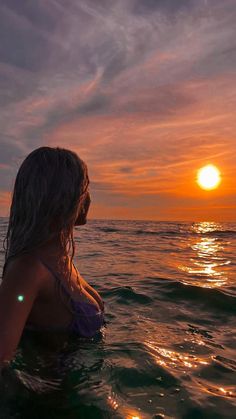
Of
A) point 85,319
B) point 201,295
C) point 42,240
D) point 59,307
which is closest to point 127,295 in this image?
point 201,295

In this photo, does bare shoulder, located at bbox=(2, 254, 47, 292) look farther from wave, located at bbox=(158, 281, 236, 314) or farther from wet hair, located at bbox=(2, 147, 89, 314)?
wave, located at bbox=(158, 281, 236, 314)

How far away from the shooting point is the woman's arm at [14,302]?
99.9 inches

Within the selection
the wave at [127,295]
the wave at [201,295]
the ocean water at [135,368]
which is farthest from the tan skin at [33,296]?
the wave at [201,295]

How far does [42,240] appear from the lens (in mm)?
2896

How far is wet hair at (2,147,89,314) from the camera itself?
2877mm

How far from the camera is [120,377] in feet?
11.7

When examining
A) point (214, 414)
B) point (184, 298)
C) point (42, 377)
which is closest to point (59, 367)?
point (42, 377)

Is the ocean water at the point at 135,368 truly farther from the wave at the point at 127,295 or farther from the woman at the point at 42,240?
the woman at the point at 42,240

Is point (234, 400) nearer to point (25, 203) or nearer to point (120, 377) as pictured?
point (120, 377)

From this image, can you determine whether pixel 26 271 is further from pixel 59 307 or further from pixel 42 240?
pixel 59 307

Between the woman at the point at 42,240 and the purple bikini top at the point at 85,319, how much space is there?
0.17 ft

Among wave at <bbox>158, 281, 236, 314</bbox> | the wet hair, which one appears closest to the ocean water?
wave at <bbox>158, 281, 236, 314</bbox>

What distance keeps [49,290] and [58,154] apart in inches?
41.5

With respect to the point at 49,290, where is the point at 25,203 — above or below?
above
